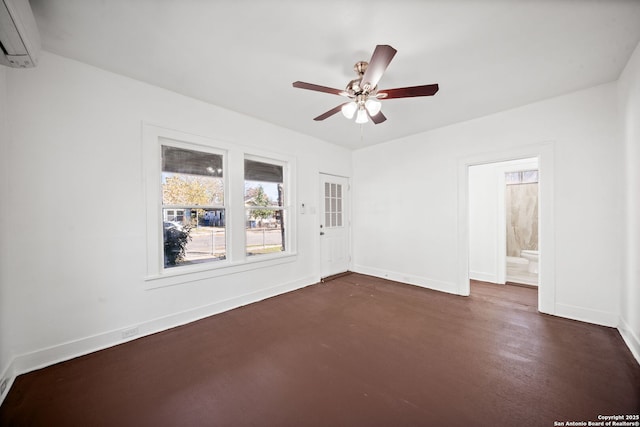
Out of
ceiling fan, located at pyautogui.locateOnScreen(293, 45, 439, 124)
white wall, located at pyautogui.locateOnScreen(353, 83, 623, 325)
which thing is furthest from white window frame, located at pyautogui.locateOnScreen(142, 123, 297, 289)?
white wall, located at pyautogui.locateOnScreen(353, 83, 623, 325)

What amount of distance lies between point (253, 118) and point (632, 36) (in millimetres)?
3792

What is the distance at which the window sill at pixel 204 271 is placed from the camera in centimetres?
254

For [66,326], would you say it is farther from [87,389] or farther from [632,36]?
[632,36]

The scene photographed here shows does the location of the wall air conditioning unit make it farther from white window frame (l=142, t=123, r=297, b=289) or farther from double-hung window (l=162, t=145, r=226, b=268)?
double-hung window (l=162, t=145, r=226, b=268)

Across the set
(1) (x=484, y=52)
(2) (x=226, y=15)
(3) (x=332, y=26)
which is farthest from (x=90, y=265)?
(1) (x=484, y=52)

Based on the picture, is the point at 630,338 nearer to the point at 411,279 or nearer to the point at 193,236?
the point at 411,279

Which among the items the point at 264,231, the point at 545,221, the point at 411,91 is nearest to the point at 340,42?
the point at 411,91

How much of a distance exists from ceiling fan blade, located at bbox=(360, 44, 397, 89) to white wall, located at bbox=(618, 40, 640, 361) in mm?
2266

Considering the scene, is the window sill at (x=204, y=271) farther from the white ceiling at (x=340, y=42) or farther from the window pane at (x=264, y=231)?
the white ceiling at (x=340, y=42)

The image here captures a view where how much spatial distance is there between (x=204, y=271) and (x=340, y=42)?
112 inches

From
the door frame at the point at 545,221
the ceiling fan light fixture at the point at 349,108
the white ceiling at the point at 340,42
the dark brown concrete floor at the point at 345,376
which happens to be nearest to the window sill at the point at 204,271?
the dark brown concrete floor at the point at 345,376

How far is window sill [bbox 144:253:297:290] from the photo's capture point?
254 cm

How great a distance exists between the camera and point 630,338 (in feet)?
7.09

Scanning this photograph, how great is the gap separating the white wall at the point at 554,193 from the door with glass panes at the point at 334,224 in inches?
19.2
